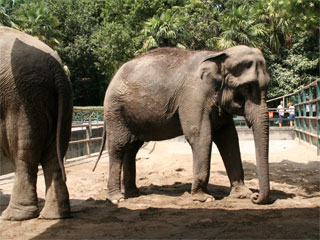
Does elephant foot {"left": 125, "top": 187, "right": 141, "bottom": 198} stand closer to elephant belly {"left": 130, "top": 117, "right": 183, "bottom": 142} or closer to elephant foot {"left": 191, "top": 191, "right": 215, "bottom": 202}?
elephant belly {"left": 130, "top": 117, "right": 183, "bottom": 142}

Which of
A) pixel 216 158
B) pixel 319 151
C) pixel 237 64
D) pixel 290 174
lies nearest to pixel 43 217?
pixel 237 64

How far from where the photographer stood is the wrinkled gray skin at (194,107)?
496cm

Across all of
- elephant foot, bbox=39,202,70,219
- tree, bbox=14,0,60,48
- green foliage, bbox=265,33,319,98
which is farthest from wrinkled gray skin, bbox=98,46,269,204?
tree, bbox=14,0,60,48

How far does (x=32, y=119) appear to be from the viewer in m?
4.00

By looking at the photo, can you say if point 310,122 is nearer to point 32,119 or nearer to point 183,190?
point 183,190

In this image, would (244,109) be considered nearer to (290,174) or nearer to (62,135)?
(62,135)

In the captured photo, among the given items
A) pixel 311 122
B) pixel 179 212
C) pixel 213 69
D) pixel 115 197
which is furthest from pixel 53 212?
pixel 311 122

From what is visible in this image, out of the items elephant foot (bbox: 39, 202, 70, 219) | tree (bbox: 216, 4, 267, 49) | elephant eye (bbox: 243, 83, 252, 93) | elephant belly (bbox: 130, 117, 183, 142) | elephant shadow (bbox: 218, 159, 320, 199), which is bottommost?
elephant shadow (bbox: 218, 159, 320, 199)

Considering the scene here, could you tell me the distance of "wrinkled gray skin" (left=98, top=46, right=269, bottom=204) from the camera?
16.3 ft

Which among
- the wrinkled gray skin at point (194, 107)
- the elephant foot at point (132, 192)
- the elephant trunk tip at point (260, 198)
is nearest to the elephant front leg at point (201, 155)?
the wrinkled gray skin at point (194, 107)

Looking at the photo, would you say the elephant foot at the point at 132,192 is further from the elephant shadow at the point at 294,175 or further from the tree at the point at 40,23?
the tree at the point at 40,23

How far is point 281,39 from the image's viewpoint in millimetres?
23719

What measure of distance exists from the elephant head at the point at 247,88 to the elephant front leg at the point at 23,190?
95.4 inches

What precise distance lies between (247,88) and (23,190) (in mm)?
2854
